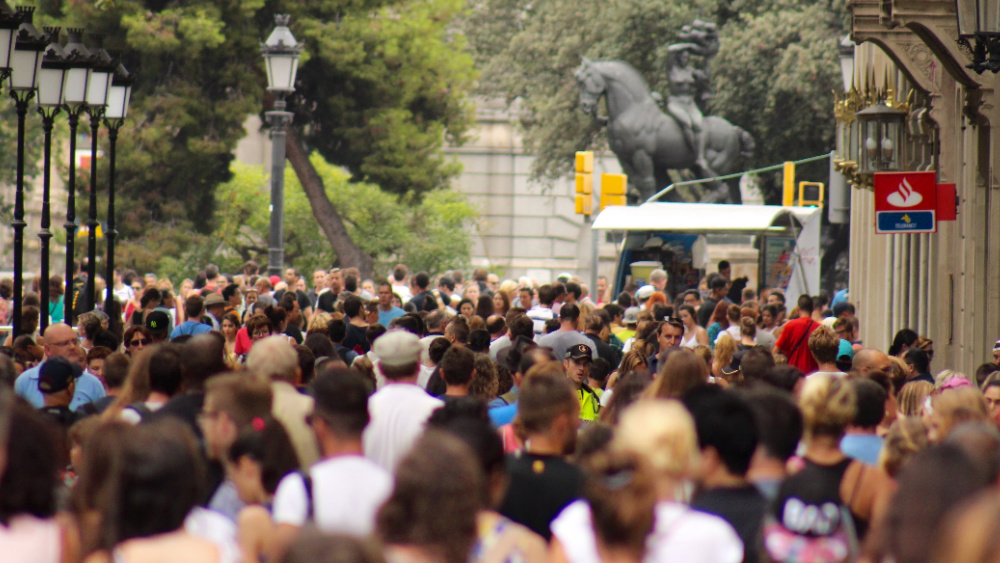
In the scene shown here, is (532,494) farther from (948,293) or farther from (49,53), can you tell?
(948,293)

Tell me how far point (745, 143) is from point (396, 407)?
28.1 m

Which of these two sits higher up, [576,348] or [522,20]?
[522,20]

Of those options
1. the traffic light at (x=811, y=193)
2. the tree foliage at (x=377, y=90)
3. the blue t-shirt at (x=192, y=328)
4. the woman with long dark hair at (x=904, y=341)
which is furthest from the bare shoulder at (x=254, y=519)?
the tree foliage at (x=377, y=90)

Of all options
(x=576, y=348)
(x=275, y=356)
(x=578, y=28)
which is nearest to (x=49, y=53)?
(x=576, y=348)

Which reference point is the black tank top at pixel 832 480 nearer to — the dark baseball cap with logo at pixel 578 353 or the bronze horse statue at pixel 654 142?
the dark baseball cap with logo at pixel 578 353

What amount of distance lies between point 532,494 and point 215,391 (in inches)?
46.9

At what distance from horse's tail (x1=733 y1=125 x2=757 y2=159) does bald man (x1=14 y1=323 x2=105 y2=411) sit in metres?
25.4

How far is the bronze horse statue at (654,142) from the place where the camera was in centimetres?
3275

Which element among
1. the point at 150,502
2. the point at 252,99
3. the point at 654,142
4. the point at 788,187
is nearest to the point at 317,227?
the point at 252,99

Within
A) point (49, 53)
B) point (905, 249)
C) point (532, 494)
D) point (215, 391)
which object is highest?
point (49, 53)

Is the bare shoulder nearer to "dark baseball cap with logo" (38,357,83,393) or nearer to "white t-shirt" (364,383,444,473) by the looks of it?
"white t-shirt" (364,383,444,473)

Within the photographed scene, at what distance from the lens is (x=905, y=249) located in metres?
21.6

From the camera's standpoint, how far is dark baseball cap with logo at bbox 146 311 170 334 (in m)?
10.9

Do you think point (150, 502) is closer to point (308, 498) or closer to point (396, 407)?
point (308, 498)
